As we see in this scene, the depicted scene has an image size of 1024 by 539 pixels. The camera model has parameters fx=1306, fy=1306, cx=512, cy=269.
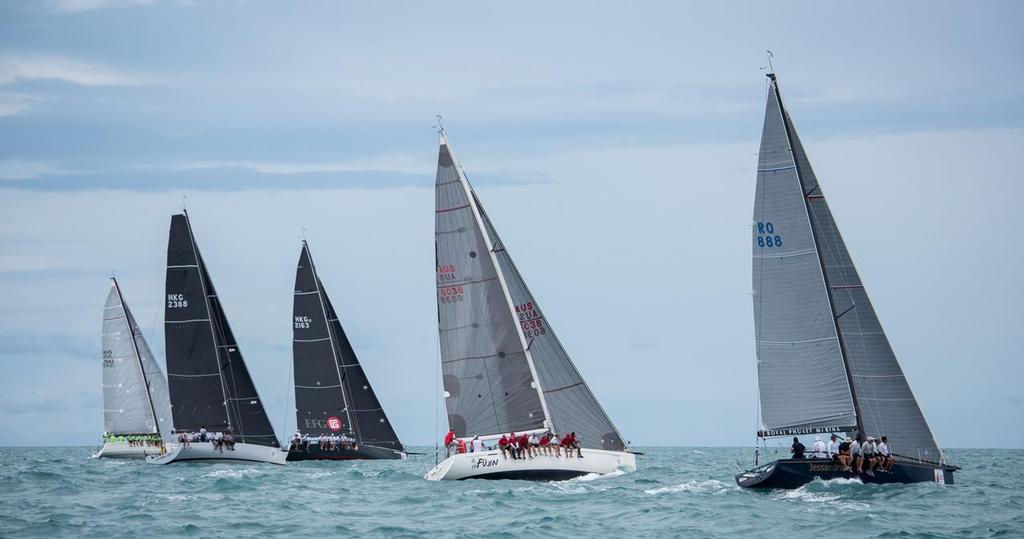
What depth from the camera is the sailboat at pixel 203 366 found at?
2522 inches

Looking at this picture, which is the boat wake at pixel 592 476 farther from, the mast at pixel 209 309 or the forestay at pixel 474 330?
the mast at pixel 209 309

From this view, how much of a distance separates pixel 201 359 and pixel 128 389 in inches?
806

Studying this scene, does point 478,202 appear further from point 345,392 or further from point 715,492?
point 345,392

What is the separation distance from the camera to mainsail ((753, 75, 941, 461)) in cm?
4034

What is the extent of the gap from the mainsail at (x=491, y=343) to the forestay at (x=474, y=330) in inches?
1.3

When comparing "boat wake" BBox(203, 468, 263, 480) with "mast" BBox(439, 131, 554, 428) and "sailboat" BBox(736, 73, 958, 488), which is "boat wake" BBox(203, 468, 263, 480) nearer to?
"mast" BBox(439, 131, 554, 428)

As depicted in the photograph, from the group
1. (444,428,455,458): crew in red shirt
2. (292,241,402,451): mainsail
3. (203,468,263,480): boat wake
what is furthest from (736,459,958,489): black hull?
(292,241,402,451): mainsail

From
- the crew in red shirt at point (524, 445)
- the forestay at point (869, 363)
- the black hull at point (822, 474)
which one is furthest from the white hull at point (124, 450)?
the forestay at point (869, 363)

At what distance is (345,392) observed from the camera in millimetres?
70438

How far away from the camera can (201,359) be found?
6506cm

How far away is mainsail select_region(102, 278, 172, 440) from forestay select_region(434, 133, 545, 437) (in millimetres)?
37831

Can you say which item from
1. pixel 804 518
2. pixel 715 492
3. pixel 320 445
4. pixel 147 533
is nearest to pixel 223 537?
pixel 147 533

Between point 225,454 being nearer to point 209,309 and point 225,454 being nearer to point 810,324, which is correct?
point 209,309

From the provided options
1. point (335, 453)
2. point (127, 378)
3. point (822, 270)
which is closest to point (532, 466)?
point (822, 270)
